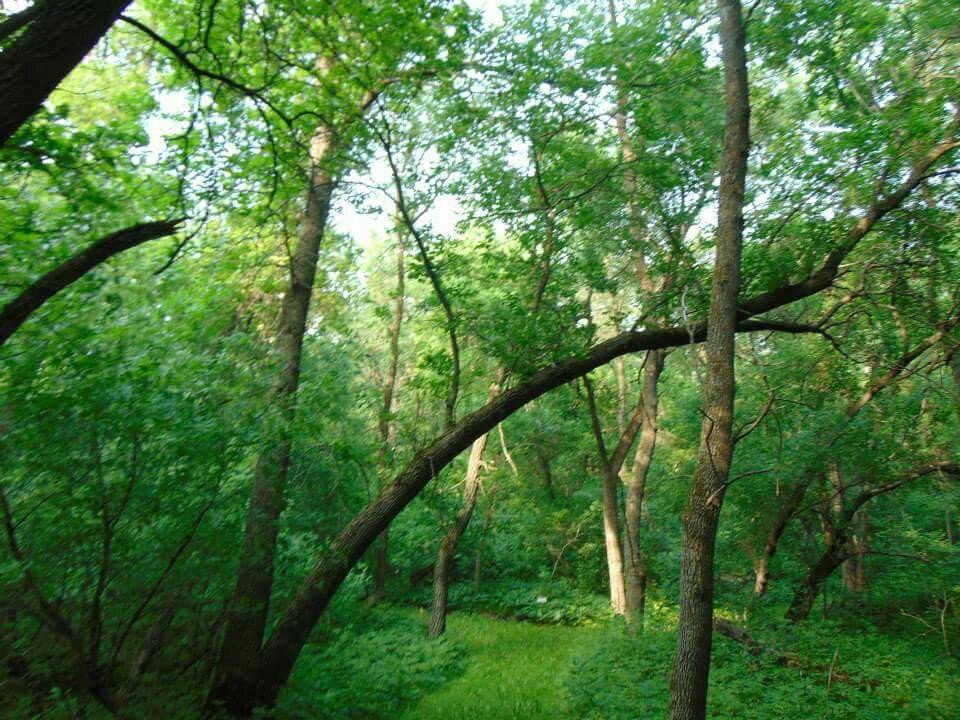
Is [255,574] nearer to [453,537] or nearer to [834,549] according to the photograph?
[453,537]

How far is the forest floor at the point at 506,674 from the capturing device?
8.34 meters

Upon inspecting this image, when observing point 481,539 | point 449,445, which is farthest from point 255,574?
point 481,539

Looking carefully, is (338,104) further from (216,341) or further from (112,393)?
(112,393)

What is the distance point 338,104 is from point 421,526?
11988 millimetres

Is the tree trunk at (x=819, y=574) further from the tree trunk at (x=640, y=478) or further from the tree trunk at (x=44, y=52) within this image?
the tree trunk at (x=44, y=52)

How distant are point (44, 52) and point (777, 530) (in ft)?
39.5

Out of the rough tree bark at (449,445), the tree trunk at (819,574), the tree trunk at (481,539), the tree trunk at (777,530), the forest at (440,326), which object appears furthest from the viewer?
the tree trunk at (481,539)

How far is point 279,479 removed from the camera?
6.62 meters

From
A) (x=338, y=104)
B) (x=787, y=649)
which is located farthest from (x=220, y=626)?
(x=787, y=649)

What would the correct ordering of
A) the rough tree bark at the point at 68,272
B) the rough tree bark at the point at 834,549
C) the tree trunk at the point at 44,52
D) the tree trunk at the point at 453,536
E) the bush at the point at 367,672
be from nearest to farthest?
1. the tree trunk at the point at 44,52
2. the rough tree bark at the point at 68,272
3. the bush at the point at 367,672
4. the rough tree bark at the point at 834,549
5. the tree trunk at the point at 453,536

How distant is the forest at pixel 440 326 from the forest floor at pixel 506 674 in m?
0.12

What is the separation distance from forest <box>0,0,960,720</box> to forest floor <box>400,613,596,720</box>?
0.39 ft

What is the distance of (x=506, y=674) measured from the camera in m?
10.9

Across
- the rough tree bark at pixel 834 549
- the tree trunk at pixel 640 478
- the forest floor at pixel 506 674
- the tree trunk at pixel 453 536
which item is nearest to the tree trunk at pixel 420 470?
the forest floor at pixel 506 674
